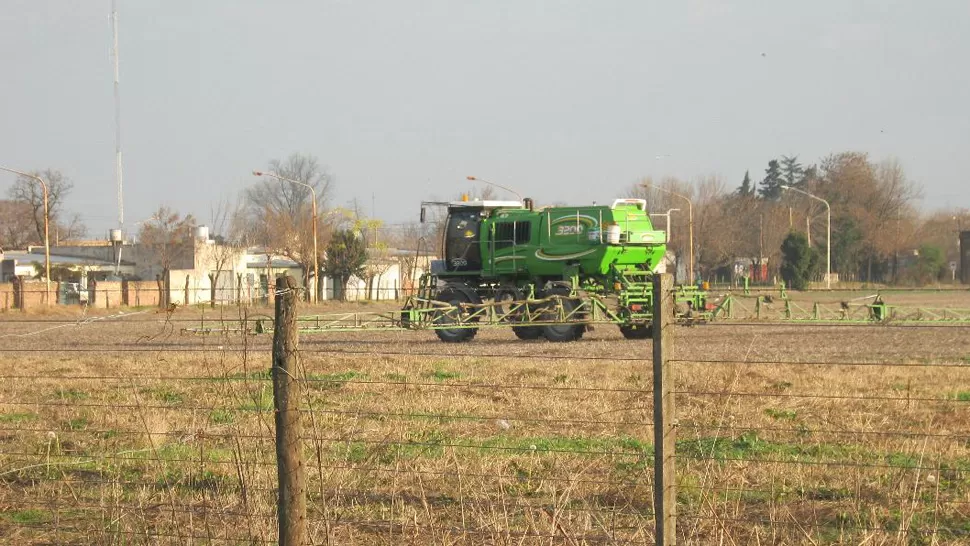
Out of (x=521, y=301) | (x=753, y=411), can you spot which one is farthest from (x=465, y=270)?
(x=753, y=411)

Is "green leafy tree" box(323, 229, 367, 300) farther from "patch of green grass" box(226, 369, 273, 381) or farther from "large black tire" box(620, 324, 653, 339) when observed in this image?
"patch of green grass" box(226, 369, 273, 381)

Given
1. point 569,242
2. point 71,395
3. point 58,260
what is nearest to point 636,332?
point 569,242

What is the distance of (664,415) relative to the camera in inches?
196

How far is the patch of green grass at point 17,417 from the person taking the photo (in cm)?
1100

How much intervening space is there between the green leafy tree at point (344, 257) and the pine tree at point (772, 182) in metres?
80.4

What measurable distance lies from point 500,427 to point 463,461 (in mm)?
1838

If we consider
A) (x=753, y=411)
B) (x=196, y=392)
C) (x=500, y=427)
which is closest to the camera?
(x=500, y=427)

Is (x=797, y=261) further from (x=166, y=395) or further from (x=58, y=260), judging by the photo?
(x=166, y=395)

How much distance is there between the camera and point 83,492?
25.0 ft

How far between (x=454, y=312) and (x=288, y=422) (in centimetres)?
1872

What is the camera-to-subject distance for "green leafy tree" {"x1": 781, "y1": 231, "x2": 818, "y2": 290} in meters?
68.9

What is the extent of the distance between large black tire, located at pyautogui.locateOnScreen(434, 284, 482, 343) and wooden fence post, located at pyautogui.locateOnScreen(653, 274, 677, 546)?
732 inches

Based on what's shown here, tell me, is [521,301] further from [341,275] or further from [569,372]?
[341,275]

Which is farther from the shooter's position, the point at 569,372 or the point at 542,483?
the point at 569,372
